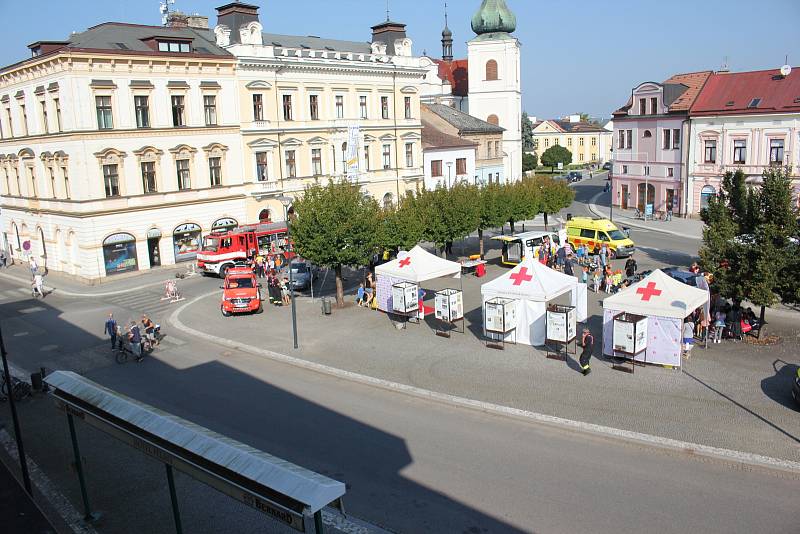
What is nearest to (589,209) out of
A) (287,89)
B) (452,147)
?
(452,147)

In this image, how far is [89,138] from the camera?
3784 cm

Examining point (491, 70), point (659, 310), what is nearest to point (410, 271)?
point (659, 310)

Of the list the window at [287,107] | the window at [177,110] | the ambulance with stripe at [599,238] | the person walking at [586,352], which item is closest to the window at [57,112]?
the window at [177,110]

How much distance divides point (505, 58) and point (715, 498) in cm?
6367

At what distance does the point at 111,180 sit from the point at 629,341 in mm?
31073

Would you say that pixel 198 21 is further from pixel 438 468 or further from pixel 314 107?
pixel 438 468

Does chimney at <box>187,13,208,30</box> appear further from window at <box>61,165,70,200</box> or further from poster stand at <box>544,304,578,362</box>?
poster stand at <box>544,304,578,362</box>

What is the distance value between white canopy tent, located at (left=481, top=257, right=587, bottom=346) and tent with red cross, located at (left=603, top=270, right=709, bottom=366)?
2.19 meters

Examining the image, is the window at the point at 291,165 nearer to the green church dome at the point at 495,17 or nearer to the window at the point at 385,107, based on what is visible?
the window at the point at 385,107

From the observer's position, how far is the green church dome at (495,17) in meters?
71.1

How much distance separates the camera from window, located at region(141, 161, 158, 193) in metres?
40.5

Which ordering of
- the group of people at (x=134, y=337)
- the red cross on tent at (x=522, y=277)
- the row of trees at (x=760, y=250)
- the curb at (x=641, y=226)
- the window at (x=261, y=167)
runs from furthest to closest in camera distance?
the curb at (x=641, y=226) → the window at (x=261, y=167) → the group of people at (x=134, y=337) → the red cross on tent at (x=522, y=277) → the row of trees at (x=760, y=250)

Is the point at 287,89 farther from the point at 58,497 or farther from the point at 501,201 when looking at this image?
the point at 58,497

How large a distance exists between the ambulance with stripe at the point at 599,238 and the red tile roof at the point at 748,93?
1764cm
